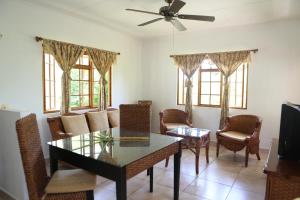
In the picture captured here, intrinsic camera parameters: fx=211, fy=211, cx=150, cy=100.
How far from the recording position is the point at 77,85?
14.4 feet

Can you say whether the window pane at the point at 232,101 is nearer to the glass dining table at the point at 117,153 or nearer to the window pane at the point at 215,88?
the window pane at the point at 215,88

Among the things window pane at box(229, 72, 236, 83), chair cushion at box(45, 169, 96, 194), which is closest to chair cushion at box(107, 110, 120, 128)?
chair cushion at box(45, 169, 96, 194)

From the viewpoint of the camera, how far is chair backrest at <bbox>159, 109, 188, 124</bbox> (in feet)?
16.5

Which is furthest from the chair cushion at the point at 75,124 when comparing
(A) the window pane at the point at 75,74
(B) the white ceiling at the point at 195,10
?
(B) the white ceiling at the point at 195,10

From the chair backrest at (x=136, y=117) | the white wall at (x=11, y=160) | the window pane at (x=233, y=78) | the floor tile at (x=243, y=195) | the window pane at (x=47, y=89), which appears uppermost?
the window pane at (x=233, y=78)

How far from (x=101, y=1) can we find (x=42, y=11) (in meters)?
1.08

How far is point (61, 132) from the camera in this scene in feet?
11.7

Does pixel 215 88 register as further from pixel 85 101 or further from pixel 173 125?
pixel 85 101

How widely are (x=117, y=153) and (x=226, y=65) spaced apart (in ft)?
12.4

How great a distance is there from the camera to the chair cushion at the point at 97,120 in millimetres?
4113

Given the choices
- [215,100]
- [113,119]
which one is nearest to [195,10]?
[215,100]

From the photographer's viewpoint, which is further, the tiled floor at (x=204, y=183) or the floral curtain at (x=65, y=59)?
the floral curtain at (x=65, y=59)

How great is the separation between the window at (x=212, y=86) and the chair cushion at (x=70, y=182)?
389 centimetres

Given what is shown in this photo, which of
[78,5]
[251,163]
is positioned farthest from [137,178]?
[78,5]
